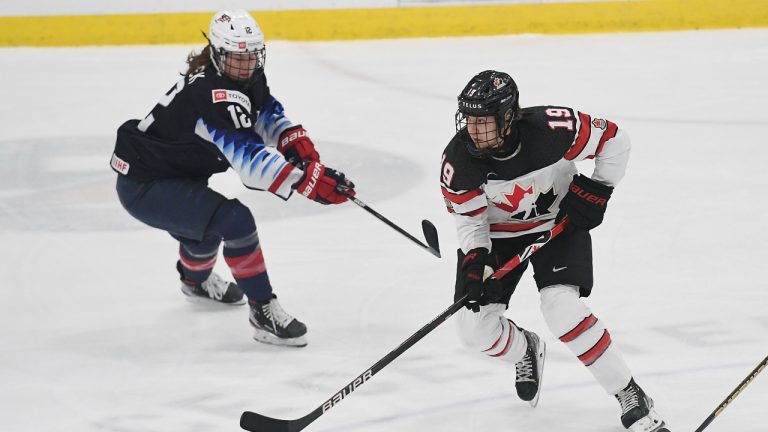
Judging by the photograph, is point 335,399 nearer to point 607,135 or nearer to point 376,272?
point 607,135

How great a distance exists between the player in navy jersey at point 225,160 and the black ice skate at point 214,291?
5.9 inches

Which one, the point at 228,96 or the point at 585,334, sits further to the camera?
the point at 228,96

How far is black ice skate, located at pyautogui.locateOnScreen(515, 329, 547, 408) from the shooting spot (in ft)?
8.75

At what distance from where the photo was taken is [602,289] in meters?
3.38

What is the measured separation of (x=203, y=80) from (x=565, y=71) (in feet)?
10.7

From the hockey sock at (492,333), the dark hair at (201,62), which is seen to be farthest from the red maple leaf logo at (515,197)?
the dark hair at (201,62)

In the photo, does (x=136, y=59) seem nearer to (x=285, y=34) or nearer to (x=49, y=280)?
(x=285, y=34)

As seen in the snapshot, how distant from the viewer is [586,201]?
2.52 metres

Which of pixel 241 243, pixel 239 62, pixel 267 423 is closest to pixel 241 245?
pixel 241 243

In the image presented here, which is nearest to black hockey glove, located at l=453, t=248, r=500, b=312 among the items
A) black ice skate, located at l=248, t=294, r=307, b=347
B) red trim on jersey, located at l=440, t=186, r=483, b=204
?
red trim on jersey, located at l=440, t=186, r=483, b=204

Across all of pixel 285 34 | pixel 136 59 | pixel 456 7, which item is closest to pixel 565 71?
pixel 456 7

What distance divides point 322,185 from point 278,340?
0.47 m

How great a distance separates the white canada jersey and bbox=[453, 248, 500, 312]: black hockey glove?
1.7 inches

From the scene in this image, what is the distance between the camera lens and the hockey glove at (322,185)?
3.02m
